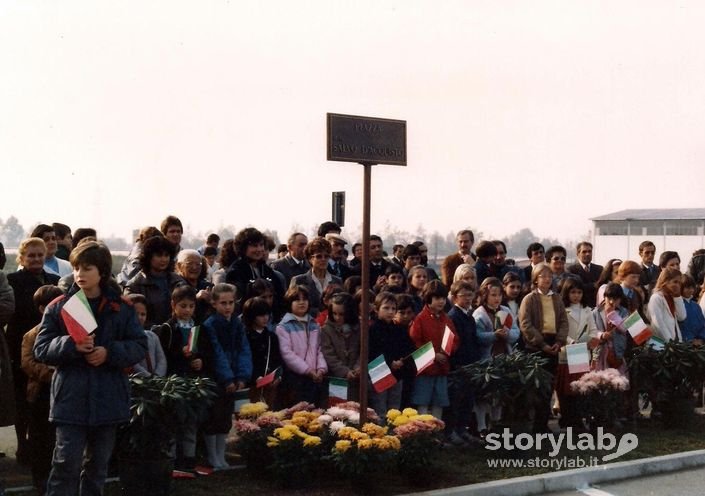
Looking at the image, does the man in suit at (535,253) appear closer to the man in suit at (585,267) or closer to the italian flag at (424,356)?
the man in suit at (585,267)

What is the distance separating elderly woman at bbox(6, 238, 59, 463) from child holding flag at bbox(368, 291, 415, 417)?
3.02 m

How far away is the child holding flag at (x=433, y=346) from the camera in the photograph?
8.79 metres

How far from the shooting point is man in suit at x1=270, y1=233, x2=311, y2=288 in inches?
409

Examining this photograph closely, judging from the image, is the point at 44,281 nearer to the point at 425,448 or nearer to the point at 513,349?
the point at 425,448

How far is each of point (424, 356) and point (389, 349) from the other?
429 millimetres

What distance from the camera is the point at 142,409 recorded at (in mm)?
6398

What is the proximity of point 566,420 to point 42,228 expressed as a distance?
5712 millimetres

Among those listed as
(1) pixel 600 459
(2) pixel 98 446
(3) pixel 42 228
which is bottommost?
(1) pixel 600 459

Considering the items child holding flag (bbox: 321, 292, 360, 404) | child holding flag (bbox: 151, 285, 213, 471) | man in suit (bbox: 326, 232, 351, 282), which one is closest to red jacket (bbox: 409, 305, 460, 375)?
child holding flag (bbox: 321, 292, 360, 404)

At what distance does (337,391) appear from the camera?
8031 mm

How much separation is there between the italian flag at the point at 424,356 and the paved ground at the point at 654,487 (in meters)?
1.58

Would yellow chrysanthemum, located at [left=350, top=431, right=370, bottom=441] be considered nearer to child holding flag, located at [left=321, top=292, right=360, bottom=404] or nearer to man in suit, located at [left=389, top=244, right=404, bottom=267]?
child holding flag, located at [left=321, top=292, right=360, bottom=404]

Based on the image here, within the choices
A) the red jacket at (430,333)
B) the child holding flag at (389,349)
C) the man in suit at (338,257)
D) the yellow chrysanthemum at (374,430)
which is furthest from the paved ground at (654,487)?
the man in suit at (338,257)

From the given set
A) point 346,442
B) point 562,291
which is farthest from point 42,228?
point 562,291
